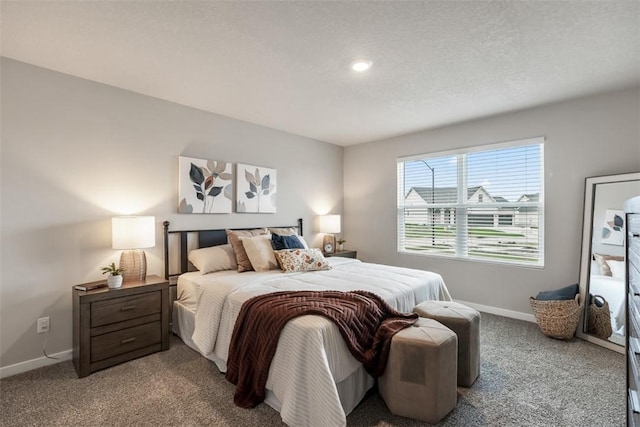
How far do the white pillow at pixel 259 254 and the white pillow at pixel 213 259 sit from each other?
22cm

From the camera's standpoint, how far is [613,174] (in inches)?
119

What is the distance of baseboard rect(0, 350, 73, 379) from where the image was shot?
2.38 m

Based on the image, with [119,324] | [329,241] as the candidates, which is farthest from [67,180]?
[329,241]

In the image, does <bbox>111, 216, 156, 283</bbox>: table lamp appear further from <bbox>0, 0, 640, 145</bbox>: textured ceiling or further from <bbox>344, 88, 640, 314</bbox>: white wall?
<bbox>344, 88, 640, 314</bbox>: white wall

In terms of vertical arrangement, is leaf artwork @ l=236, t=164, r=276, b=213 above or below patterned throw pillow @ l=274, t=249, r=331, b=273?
above

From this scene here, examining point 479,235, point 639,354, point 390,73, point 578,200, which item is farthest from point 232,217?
point 578,200

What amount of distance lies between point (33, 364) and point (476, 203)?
4937 millimetres

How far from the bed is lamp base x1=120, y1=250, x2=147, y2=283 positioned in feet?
1.13

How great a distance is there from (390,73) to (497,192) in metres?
2.26

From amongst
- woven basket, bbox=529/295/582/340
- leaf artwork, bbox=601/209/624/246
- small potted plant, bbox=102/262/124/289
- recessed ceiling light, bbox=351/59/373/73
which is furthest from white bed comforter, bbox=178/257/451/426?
recessed ceiling light, bbox=351/59/373/73

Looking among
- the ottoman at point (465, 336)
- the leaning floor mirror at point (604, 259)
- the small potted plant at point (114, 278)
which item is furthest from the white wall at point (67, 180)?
the leaning floor mirror at point (604, 259)

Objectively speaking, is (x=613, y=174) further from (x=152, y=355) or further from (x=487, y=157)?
(x=152, y=355)

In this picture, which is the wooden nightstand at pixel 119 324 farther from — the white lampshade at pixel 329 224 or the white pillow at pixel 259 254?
the white lampshade at pixel 329 224

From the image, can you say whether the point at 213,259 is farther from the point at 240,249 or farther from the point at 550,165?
the point at 550,165
